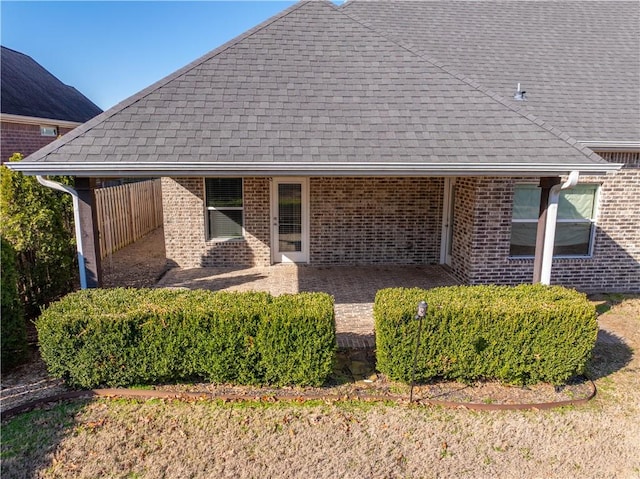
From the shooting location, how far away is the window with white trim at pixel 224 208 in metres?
10.0

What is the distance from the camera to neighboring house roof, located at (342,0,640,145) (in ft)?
28.6

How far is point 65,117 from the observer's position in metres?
16.3

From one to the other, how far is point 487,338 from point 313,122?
3.88 metres

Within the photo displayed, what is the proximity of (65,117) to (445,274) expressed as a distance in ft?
50.3

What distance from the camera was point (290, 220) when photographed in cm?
1034

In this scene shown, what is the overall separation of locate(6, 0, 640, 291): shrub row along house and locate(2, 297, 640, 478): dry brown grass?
7.17 ft

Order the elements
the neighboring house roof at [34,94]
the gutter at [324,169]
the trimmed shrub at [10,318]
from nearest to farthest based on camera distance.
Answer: the trimmed shrub at [10,318] → the gutter at [324,169] → the neighboring house roof at [34,94]

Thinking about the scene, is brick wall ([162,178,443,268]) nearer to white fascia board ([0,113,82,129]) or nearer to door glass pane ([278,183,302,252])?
door glass pane ([278,183,302,252])

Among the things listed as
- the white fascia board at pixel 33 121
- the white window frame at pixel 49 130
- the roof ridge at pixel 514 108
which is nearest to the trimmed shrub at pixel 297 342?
the roof ridge at pixel 514 108

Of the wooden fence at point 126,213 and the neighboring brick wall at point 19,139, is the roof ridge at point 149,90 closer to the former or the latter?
the wooden fence at point 126,213

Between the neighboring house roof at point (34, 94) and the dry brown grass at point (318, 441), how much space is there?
12.0 metres

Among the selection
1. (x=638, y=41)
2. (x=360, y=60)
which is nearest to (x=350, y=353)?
(x=360, y=60)

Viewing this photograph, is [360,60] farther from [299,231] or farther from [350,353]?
[350,353]

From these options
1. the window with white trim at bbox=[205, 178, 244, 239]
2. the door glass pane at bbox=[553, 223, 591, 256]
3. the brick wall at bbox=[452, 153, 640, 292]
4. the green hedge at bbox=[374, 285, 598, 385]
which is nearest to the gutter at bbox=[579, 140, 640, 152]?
the brick wall at bbox=[452, 153, 640, 292]
